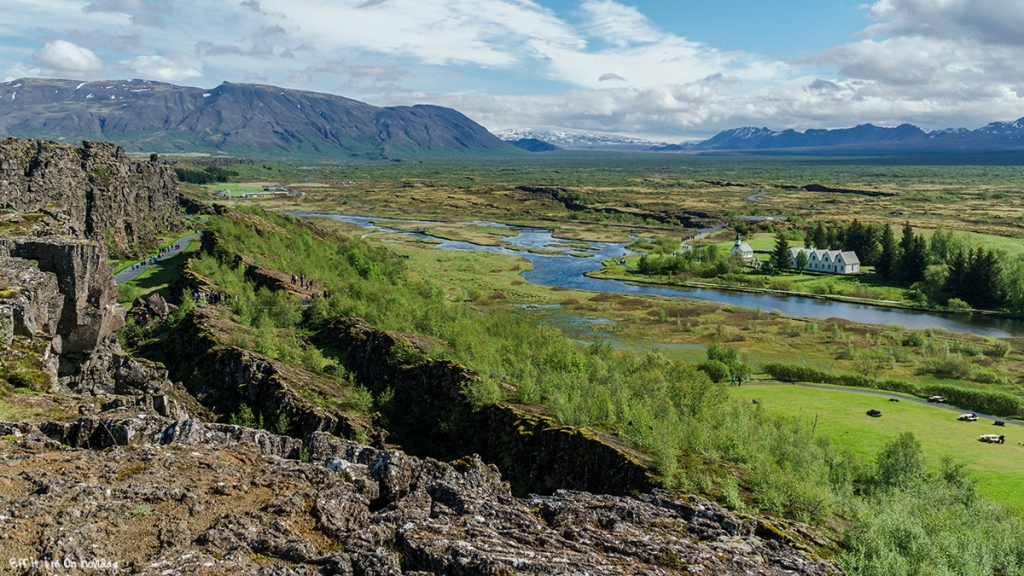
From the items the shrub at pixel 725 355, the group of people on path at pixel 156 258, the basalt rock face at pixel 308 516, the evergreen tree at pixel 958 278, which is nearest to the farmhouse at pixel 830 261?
the evergreen tree at pixel 958 278

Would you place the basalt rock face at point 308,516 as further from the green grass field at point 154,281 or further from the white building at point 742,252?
the white building at point 742,252

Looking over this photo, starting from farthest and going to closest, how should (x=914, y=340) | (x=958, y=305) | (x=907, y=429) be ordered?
(x=958, y=305)
(x=914, y=340)
(x=907, y=429)

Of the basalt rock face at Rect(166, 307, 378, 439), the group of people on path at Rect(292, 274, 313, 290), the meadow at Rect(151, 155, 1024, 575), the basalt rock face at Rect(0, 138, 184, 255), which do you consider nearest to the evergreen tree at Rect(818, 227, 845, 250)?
the meadow at Rect(151, 155, 1024, 575)

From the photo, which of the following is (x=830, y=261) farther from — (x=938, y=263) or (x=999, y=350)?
(x=999, y=350)

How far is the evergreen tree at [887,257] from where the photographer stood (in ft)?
479

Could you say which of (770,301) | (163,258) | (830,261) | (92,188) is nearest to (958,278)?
(830,261)

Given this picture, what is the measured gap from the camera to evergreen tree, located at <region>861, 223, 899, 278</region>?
146000mm

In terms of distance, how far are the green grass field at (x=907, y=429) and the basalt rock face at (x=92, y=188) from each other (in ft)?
241

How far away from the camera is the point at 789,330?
9831 centimetres

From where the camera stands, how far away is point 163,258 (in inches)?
3374

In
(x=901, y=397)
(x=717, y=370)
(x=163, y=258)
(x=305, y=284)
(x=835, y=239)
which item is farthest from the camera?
(x=835, y=239)

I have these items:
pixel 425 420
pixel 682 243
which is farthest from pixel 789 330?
pixel 682 243

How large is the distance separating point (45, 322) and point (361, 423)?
1634cm

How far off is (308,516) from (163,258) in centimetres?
8037
